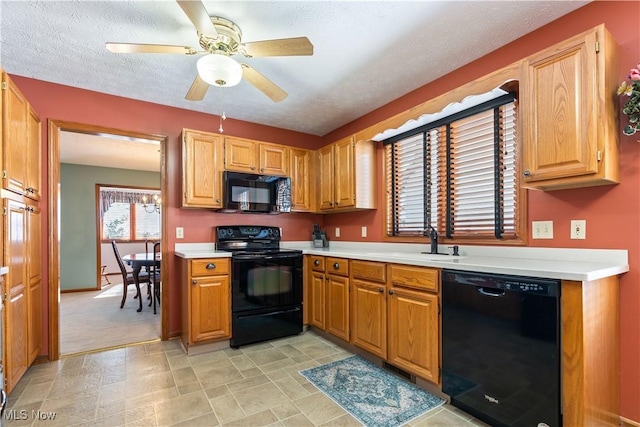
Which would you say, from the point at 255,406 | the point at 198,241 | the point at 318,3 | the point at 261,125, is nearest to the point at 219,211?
the point at 198,241

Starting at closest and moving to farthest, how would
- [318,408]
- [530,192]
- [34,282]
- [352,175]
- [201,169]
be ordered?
1. [318,408]
2. [530,192]
3. [34,282]
4. [201,169]
5. [352,175]

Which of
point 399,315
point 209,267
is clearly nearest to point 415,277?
point 399,315

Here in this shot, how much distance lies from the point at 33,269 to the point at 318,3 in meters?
2.89

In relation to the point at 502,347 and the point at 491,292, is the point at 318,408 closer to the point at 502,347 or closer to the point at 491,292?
the point at 502,347

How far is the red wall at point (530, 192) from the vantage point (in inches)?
65.5

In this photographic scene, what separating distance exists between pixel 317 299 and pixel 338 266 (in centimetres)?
53

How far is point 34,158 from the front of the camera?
255 cm

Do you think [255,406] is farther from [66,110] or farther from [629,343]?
[66,110]

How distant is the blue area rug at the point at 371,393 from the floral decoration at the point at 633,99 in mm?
1880

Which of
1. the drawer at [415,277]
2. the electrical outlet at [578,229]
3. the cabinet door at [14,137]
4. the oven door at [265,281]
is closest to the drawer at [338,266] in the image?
the oven door at [265,281]

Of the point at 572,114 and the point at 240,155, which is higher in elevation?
the point at 240,155

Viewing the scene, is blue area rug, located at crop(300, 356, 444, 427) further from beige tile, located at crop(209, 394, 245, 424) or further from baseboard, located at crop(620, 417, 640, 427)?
baseboard, located at crop(620, 417, 640, 427)

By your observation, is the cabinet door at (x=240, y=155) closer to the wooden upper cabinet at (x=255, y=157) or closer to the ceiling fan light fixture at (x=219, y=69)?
the wooden upper cabinet at (x=255, y=157)

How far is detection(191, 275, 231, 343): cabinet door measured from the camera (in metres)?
2.78
